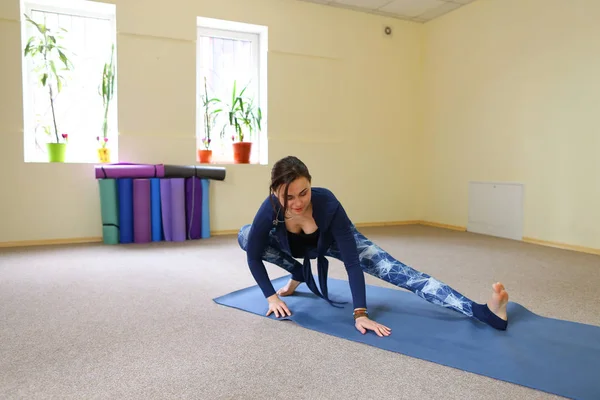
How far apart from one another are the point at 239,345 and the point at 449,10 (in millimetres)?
4468

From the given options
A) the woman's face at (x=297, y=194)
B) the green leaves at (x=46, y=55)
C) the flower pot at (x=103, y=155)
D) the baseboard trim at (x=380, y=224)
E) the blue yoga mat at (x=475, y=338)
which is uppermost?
the green leaves at (x=46, y=55)

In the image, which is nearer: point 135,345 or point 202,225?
point 135,345

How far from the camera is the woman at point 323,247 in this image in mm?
1646

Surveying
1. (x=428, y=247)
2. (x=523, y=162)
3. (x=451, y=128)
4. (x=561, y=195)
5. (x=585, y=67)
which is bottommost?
(x=428, y=247)

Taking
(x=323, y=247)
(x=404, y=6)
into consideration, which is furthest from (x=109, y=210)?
(x=404, y=6)

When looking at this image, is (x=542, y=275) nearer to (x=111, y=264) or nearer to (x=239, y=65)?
(x=111, y=264)

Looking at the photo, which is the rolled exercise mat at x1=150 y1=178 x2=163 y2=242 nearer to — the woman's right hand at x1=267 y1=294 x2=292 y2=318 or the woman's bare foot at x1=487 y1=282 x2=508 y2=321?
the woman's right hand at x1=267 y1=294 x2=292 y2=318

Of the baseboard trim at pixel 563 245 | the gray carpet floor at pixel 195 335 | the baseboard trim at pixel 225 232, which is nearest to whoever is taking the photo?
the gray carpet floor at pixel 195 335

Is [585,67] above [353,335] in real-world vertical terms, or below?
above

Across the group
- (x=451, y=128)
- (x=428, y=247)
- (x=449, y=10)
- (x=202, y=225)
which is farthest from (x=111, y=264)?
(x=449, y=10)

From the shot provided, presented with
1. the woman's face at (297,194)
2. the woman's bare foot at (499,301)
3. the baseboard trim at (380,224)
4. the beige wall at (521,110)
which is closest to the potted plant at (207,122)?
the baseboard trim at (380,224)

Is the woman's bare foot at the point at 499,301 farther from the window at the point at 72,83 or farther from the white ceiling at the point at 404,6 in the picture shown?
the white ceiling at the point at 404,6

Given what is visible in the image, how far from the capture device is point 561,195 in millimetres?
3812

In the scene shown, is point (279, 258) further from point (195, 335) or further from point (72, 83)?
point (72, 83)
